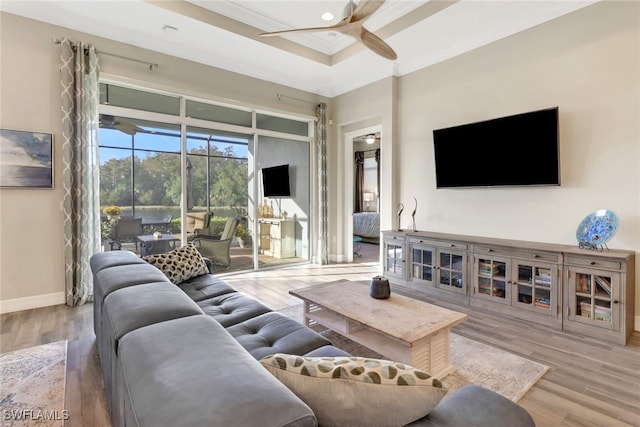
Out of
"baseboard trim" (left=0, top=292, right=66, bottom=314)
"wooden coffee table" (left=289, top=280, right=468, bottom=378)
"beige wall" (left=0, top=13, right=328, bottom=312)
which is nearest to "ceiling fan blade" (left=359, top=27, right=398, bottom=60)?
"wooden coffee table" (left=289, top=280, right=468, bottom=378)

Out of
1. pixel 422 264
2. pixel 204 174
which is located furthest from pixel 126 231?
pixel 422 264

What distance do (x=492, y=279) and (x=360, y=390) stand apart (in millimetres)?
3233

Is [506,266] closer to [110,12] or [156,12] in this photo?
[156,12]

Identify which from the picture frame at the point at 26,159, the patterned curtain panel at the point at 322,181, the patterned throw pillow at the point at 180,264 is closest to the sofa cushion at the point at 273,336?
the patterned throw pillow at the point at 180,264

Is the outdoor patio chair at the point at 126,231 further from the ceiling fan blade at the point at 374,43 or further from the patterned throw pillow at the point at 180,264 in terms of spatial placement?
the ceiling fan blade at the point at 374,43

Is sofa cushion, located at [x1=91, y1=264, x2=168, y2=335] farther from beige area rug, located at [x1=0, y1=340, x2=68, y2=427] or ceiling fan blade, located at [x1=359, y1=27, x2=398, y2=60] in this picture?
ceiling fan blade, located at [x1=359, y1=27, x2=398, y2=60]

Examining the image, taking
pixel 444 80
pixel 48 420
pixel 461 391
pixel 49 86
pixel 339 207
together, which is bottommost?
pixel 48 420

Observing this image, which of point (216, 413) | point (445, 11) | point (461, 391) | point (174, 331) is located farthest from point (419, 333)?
point (445, 11)

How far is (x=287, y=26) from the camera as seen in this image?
431cm

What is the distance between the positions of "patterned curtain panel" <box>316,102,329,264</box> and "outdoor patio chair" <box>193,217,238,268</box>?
1.66 meters

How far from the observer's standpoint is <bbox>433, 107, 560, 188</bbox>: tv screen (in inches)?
134

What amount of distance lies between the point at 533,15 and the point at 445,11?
1.00 meters

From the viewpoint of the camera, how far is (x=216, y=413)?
67 centimetres

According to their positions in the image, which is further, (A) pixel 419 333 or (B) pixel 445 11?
(B) pixel 445 11
